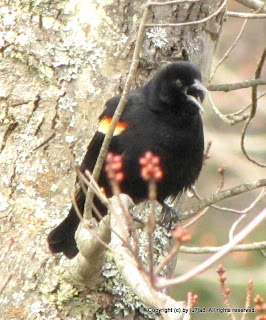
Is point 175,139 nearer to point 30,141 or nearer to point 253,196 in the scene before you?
point 30,141

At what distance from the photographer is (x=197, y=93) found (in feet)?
10.7

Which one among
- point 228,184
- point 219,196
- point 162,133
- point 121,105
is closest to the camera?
point 121,105

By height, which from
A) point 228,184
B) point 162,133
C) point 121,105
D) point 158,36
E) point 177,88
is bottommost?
point 228,184

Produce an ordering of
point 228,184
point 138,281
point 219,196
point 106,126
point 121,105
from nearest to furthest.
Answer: point 138,281 < point 121,105 < point 219,196 < point 106,126 < point 228,184

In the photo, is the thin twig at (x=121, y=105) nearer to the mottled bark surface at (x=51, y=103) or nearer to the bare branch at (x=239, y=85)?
the mottled bark surface at (x=51, y=103)

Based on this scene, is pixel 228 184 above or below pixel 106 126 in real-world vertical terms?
below

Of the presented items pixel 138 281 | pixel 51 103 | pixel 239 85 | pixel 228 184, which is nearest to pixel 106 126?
pixel 51 103

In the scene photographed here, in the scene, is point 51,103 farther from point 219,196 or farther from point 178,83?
point 219,196

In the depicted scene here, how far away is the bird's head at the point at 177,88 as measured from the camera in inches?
125

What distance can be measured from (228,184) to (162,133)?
390 cm

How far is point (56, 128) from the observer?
3.12m

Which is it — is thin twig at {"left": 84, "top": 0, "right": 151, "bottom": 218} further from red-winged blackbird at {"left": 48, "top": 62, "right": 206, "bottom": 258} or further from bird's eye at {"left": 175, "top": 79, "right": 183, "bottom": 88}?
bird's eye at {"left": 175, "top": 79, "right": 183, "bottom": 88}

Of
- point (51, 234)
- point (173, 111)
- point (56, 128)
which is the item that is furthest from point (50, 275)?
point (173, 111)

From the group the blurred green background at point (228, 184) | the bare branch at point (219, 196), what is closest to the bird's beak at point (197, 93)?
the bare branch at point (219, 196)
